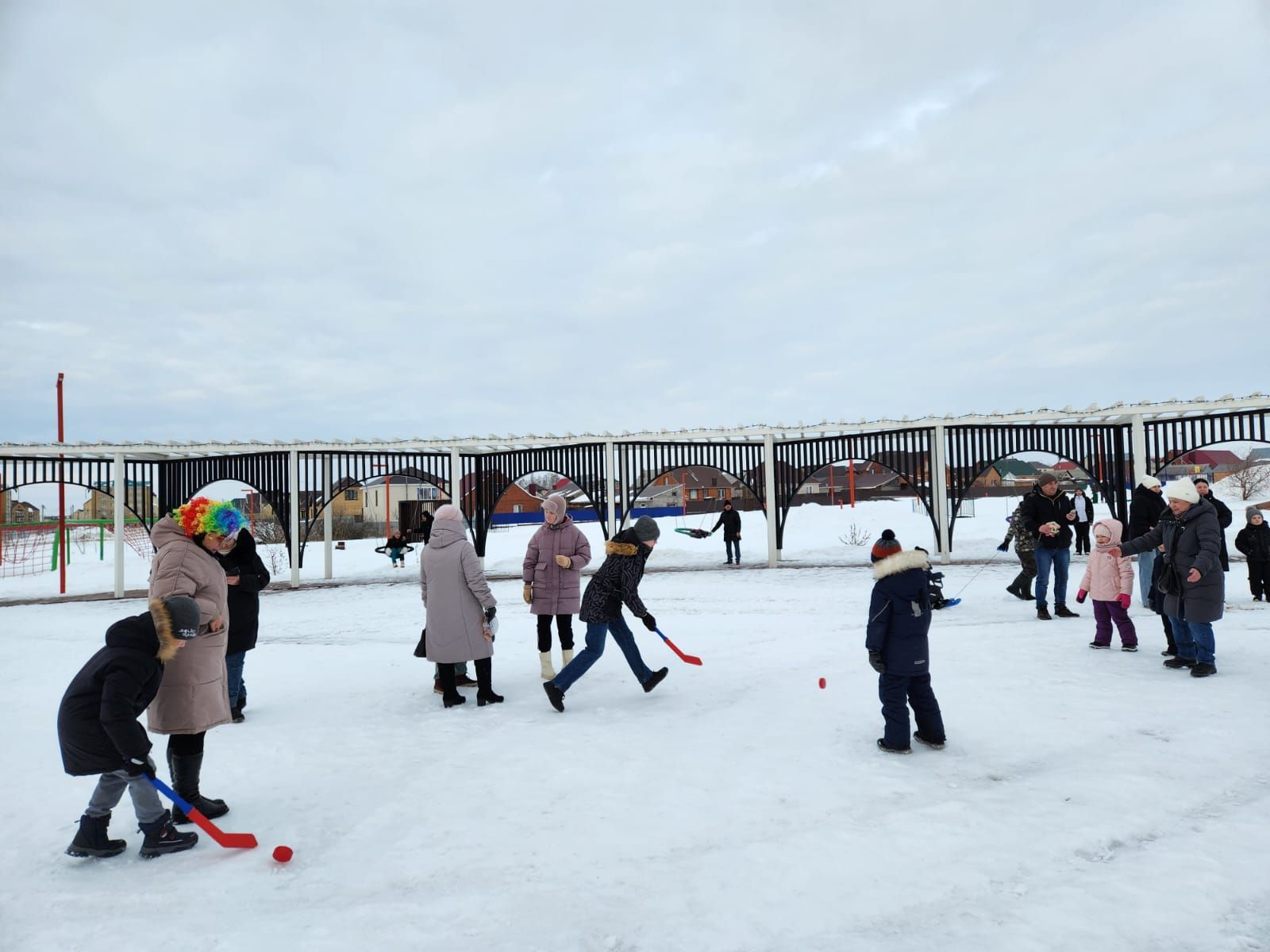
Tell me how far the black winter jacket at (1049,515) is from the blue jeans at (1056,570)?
0.26 feet

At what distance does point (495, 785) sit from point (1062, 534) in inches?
273

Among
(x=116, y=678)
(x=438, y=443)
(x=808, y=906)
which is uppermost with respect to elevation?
(x=438, y=443)

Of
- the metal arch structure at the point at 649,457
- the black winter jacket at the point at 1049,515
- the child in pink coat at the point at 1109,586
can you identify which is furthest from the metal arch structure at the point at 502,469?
the child in pink coat at the point at 1109,586

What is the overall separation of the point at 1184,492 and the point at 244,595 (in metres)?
7.01

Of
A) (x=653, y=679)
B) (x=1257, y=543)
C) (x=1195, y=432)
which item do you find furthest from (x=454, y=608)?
(x=1195, y=432)

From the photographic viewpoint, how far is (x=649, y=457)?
635 inches

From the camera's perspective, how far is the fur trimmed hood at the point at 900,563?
4.17m

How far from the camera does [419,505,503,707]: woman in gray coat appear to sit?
5285 mm

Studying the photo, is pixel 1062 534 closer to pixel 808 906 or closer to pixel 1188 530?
pixel 1188 530

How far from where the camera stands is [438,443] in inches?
614

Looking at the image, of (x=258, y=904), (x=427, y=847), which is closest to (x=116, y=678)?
A: (x=258, y=904)

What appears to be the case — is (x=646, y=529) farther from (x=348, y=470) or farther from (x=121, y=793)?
(x=348, y=470)

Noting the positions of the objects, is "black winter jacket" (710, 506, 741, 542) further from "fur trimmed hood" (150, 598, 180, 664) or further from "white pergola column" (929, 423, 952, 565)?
"fur trimmed hood" (150, 598, 180, 664)

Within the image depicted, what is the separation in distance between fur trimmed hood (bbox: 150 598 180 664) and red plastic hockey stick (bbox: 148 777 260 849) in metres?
0.52
